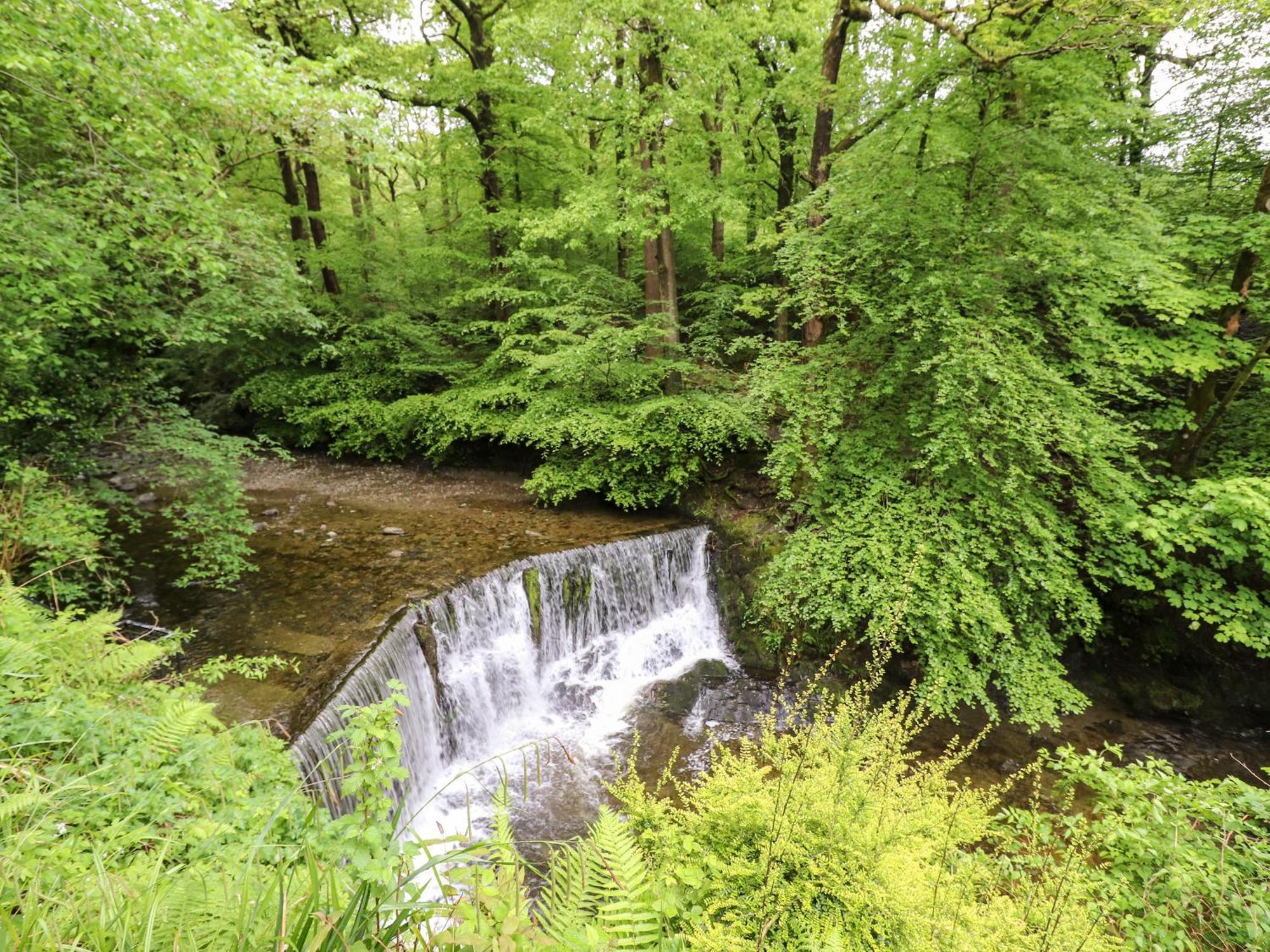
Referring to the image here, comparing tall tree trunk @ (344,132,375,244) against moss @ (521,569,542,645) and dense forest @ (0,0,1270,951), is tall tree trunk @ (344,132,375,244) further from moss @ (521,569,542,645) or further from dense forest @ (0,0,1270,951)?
moss @ (521,569,542,645)

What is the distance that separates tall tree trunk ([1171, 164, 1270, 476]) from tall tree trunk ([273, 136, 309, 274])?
52.9 feet

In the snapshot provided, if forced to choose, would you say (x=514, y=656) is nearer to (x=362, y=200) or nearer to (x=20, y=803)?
(x=20, y=803)

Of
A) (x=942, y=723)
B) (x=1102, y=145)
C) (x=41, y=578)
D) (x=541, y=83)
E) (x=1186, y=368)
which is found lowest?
(x=942, y=723)

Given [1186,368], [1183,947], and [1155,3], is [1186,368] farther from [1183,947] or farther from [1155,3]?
[1183,947]

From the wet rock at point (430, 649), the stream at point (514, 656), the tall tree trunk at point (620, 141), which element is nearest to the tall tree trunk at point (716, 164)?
the tall tree trunk at point (620, 141)

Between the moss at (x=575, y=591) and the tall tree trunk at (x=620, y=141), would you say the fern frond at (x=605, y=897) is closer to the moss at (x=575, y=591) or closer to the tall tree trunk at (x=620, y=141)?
the moss at (x=575, y=591)

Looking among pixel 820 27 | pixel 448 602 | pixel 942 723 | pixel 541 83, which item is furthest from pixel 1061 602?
pixel 541 83

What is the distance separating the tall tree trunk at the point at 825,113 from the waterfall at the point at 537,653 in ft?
12.7

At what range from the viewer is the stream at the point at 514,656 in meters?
5.60

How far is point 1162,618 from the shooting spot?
7406 millimetres

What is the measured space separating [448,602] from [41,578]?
3589 mm

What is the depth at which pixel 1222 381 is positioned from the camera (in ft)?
22.9

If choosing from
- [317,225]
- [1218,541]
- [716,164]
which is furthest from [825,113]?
[317,225]

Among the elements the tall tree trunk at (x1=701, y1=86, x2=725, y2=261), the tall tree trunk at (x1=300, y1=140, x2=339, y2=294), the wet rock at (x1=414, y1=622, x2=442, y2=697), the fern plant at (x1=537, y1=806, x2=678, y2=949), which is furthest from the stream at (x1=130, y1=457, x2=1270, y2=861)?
the tall tree trunk at (x1=300, y1=140, x2=339, y2=294)
